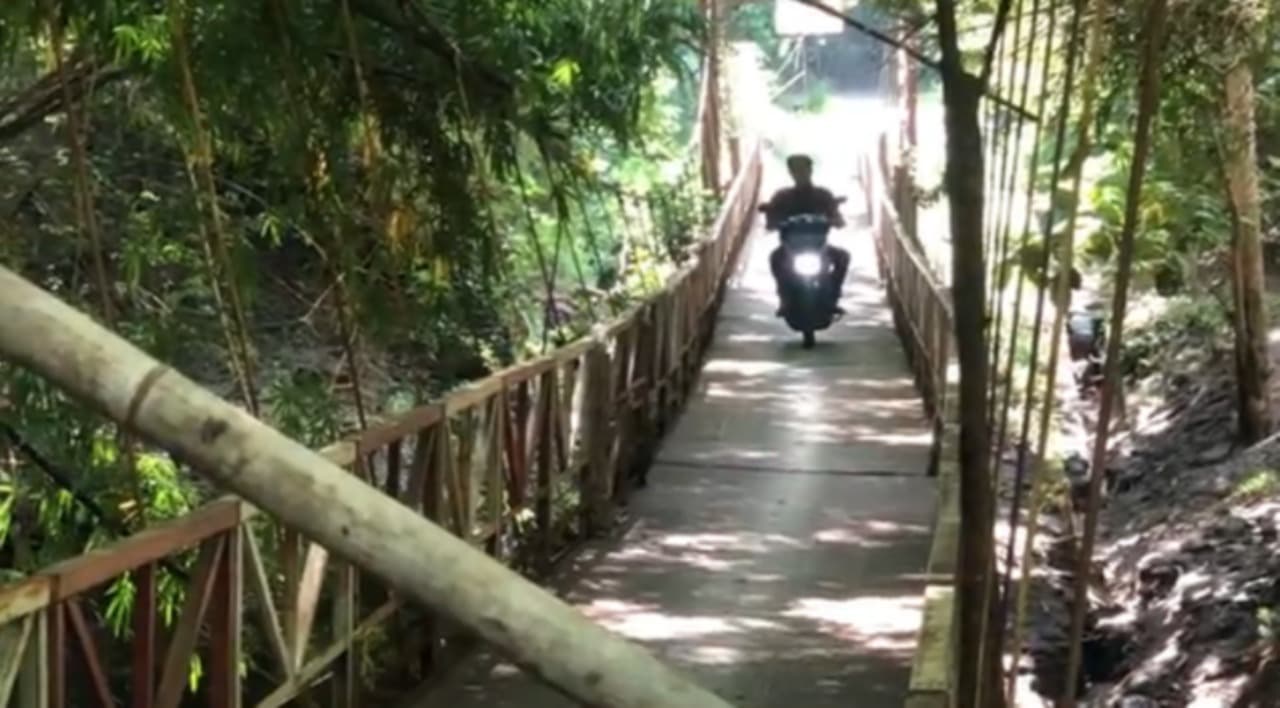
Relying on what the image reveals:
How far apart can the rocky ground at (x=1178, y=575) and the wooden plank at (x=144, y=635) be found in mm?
3772

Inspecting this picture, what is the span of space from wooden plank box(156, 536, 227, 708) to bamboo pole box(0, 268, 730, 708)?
7.57 ft

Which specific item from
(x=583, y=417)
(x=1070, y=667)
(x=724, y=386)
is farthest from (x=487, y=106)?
(x=724, y=386)

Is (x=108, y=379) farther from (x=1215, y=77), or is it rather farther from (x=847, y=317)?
(x=847, y=317)

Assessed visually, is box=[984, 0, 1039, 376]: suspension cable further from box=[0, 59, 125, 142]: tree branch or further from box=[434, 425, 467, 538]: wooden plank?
box=[0, 59, 125, 142]: tree branch

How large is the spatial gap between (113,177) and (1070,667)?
4497mm

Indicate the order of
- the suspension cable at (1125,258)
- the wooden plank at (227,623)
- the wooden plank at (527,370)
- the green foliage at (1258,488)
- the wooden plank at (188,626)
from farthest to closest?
the green foliage at (1258,488) → the wooden plank at (527,370) → the wooden plank at (227,623) → the wooden plank at (188,626) → the suspension cable at (1125,258)

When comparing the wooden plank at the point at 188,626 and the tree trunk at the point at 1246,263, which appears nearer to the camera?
the wooden plank at the point at 188,626

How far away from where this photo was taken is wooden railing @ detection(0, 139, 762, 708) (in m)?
3.20

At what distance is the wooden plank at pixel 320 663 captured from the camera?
4.28 meters

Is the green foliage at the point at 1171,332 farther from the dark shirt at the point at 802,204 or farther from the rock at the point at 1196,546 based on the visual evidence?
the rock at the point at 1196,546

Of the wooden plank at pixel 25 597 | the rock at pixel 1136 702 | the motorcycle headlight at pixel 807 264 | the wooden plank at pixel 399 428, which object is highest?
the wooden plank at pixel 25 597

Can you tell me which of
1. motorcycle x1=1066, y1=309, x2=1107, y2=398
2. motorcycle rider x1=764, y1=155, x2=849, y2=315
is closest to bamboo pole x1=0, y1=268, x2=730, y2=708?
motorcycle x1=1066, y1=309, x2=1107, y2=398

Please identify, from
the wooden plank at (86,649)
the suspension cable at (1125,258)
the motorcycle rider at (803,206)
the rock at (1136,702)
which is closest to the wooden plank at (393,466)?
the wooden plank at (86,649)

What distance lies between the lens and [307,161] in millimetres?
4844
